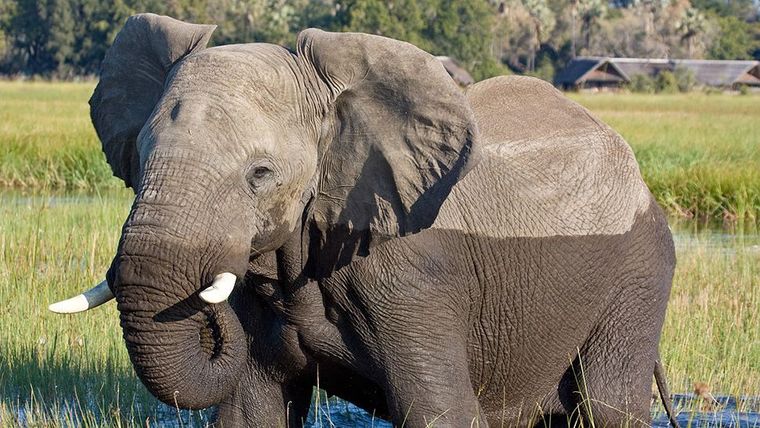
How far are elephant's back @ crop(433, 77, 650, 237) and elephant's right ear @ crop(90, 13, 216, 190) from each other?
37.5 inches

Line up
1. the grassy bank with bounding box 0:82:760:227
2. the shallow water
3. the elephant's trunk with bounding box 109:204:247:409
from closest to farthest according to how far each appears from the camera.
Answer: the elephant's trunk with bounding box 109:204:247:409 < the shallow water < the grassy bank with bounding box 0:82:760:227

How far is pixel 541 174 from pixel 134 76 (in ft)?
4.48

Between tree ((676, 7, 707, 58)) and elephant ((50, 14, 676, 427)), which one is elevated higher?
elephant ((50, 14, 676, 427))

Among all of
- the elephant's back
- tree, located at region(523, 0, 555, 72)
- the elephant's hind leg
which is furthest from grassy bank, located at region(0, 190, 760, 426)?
tree, located at region(523, 0, 555, 72)

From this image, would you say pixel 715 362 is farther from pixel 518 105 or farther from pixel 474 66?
pixel 474 66

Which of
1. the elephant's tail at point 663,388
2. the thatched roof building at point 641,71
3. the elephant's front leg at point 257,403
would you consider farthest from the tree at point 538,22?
the elephant's front leg at point 257,403

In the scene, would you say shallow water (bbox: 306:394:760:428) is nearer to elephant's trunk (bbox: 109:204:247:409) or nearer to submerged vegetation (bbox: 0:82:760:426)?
submerged vegetation (bbox: 0:82:760:426)

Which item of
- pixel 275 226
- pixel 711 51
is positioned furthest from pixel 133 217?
pixel 711 51

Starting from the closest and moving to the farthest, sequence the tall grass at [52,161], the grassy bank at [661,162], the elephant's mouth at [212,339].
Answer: the elephant's mouth at [212,339]
the grassy bank at [661,162]
the tall grass at [52,161]

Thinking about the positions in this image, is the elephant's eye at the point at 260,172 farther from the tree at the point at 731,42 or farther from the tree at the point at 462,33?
the tree at the point at 731,42

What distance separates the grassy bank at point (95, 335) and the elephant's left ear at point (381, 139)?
53.9 inches

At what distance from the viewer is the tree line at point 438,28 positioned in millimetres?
69250

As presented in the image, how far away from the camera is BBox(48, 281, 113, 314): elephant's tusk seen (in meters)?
3.54

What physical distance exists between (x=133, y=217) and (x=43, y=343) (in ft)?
10.5
